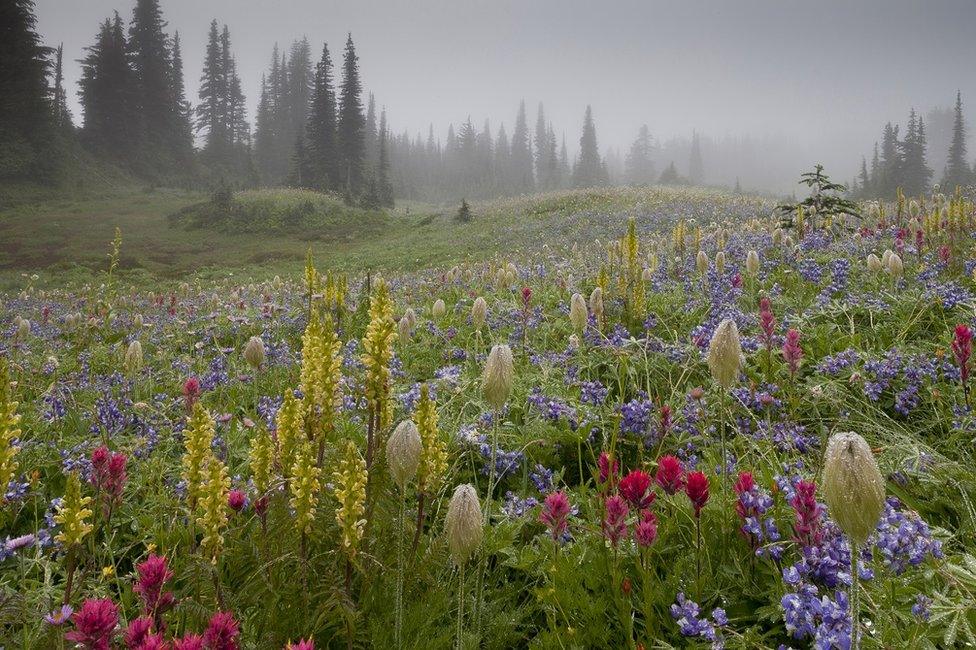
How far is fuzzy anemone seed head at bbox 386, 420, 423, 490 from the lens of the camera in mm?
1490

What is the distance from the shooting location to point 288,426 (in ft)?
5.57

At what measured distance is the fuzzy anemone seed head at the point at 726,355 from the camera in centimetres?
185

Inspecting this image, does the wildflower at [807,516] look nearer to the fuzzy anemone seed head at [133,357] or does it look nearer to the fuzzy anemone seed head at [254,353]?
the fuzzy anemone seed head at [254,353]

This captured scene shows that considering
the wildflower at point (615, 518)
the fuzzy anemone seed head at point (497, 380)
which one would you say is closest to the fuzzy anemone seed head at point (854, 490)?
the wildflower at point (615, 518)

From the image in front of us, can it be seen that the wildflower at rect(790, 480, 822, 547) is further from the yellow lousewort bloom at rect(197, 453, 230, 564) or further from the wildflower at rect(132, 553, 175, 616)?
the wildflower at rect(132, 553, 175, 616)

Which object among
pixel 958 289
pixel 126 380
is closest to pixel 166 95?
pixel 126 380

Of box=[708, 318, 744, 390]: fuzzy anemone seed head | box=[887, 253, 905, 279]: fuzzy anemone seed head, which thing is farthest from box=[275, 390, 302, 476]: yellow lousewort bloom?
box=[887, 253, 905, 279]: fuzzy anemone seed head

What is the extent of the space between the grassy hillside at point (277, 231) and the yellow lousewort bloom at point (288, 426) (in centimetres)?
1516

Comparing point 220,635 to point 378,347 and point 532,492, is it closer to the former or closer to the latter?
point 378,347

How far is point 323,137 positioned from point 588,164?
5167cm

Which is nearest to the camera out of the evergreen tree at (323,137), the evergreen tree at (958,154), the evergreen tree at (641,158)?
the evergreen tree at (323,137)

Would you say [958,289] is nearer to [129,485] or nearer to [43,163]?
[129,485]

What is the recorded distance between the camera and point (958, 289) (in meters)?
3.98

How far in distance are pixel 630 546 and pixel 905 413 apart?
209cm
